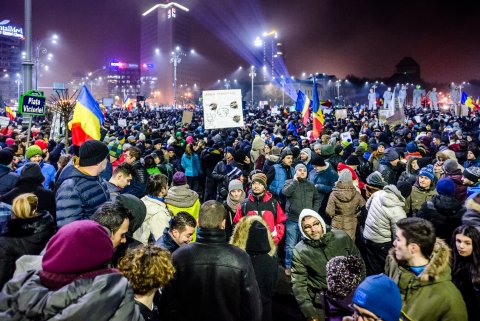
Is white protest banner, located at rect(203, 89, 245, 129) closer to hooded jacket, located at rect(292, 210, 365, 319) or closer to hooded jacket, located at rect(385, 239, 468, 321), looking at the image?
hooded jacket, located at rect(292, 210, 365, 319)

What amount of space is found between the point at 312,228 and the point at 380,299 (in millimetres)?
1934

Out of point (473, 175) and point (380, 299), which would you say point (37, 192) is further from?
point (473, 175)

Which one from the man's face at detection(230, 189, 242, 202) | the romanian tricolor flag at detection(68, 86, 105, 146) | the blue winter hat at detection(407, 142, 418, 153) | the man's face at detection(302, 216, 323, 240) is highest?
the romanian tricolor flag at detection(68, 86, 105, 146)

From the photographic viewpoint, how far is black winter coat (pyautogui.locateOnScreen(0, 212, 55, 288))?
3381 mm

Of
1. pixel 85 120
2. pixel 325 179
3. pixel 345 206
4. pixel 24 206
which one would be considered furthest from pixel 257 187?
pixel 85 120

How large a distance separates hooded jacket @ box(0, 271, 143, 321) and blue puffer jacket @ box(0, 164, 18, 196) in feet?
14.7

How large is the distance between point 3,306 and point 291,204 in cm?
539

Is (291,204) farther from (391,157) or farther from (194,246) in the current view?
(194,246)

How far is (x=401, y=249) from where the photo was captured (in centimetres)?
345

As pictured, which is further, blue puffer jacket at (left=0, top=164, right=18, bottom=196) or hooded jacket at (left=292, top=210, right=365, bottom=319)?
blue puffer jacket at (left=0, top=164, right=18, bottom=196)

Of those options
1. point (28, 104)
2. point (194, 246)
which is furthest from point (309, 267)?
point (28, 104)

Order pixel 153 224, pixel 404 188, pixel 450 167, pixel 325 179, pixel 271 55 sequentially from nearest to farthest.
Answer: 1. pixel 153 224
2. pixel 404 188
3. pixel 450 167
4. pixel 325 179
5. pixel 271 55

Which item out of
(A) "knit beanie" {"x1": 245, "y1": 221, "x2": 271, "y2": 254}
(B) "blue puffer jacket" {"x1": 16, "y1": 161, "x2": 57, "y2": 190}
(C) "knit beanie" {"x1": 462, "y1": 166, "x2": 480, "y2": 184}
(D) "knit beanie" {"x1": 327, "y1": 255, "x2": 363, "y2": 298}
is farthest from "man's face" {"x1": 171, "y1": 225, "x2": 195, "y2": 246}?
(B) "blue puffer jacket" {"x1": 16, "y1": 161, "x2": 57, "y2": 190}

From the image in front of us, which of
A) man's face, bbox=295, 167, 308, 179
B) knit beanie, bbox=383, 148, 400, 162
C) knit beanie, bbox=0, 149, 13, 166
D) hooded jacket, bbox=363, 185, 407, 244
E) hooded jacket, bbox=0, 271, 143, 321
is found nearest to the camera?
hooded jacket, bbox=0, 271, 143, 321
